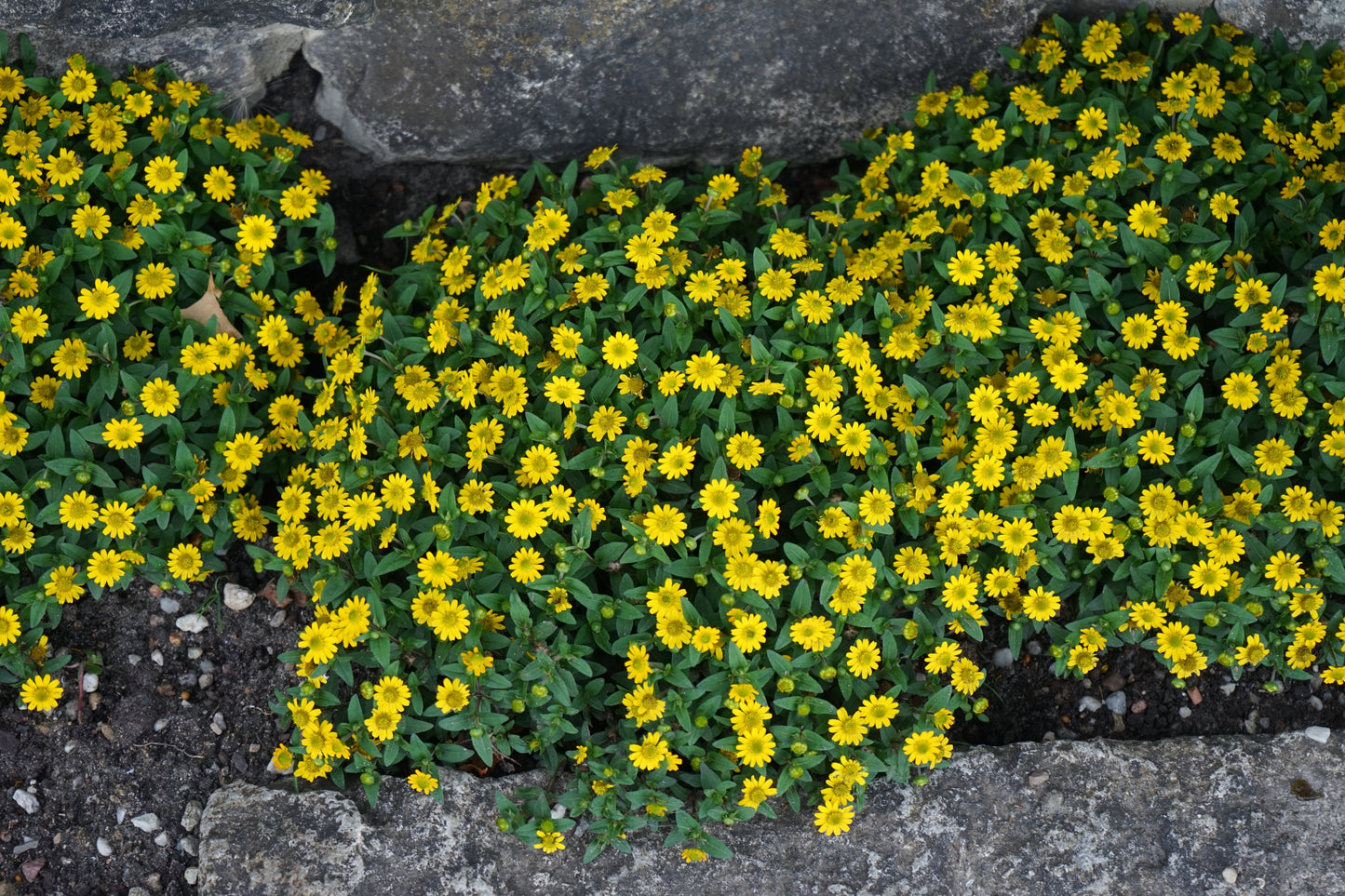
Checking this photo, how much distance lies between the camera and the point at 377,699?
3.36 m

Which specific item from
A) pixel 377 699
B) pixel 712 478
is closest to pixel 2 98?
pixel 377 699

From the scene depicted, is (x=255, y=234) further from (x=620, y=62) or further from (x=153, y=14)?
(x=620, y=62)

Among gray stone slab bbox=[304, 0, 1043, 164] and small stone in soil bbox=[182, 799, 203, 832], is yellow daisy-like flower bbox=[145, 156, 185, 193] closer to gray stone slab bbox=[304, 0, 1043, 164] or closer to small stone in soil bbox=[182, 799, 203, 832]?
gray stone slab bbox=[304, 0, 1043, 164]

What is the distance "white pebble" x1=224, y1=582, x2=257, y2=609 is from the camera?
3.80 metres

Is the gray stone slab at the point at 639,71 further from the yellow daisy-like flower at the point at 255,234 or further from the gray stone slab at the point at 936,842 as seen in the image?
the gray stone slab at the point at 936,842

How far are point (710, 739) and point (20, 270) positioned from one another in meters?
2.70

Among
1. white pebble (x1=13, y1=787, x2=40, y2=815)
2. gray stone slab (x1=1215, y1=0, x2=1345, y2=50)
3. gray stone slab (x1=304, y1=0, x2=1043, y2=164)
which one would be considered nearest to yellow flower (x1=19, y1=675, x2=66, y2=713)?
white pebble (x1=13, y1=787, x2=40, y2=815)

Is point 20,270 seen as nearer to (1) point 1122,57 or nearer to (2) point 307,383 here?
(2) point 307,383

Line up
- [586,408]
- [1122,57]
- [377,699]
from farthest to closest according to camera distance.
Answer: [1122,57] → [586,408] → [377,699]

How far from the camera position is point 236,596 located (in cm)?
380

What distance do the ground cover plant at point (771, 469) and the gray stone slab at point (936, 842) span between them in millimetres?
128

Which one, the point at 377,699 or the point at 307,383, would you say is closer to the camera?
the point at 377,699

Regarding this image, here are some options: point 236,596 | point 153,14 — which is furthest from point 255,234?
point 236,596

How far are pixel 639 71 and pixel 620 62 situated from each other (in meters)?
0.08
